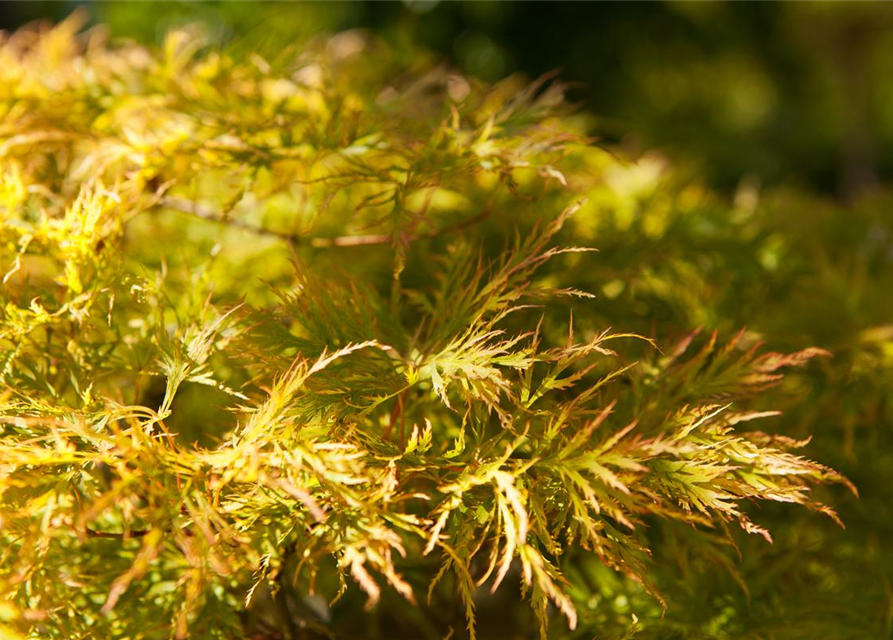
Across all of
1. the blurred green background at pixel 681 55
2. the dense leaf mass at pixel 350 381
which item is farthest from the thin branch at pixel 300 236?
the blurred green background at pixel 681 55

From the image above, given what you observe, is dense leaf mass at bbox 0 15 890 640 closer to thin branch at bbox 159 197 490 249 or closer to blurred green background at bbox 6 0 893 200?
thin branch at bbox 159 197 490 249

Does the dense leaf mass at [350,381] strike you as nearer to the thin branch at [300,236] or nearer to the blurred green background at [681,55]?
the thin branch at [300,236]

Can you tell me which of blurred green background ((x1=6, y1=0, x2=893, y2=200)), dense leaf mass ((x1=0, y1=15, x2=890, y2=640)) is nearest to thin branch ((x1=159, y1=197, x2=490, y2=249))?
dense leaf mass ((x1=0, y1=15, x2=890, y2=640))

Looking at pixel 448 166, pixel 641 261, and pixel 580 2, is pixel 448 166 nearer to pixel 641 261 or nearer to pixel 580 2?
Result: pixel 641 261

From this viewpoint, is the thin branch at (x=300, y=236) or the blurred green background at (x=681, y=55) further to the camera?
the blurred green background at (x=681, y=55)

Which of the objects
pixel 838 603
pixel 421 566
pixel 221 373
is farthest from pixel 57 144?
pixel 838 603

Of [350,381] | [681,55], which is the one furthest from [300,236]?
[681,55]

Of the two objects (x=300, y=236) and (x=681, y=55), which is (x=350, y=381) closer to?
(x=300, y=236)
